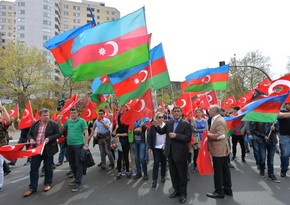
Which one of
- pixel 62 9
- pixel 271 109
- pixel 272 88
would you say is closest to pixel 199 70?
pixel 272 88

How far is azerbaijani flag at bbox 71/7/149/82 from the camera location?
17.0ft

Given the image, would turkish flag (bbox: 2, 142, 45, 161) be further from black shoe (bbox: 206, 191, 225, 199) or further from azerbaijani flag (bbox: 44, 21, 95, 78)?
black shoe (bbox: 206, 191, 225, 199)

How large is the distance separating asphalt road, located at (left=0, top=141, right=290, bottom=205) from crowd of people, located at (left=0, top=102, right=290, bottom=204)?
20 centimetres

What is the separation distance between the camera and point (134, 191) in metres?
5.53

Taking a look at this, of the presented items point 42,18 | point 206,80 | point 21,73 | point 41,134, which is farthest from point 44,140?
point 42,18

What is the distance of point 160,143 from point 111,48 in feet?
8.11

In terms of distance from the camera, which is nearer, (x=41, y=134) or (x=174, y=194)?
(x=174, y=194)

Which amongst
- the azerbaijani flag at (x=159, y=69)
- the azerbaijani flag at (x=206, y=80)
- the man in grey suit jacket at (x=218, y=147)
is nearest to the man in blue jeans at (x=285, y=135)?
the man in grey suit jacket at (x=218, y=147)

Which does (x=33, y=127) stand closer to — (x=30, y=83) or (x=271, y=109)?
(x=271, y=109)

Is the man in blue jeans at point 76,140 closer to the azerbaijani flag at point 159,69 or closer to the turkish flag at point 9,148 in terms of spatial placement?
the turkish flag at point 9,148

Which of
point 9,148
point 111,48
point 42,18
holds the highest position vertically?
point 42,18

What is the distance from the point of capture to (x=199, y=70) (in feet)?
31.3

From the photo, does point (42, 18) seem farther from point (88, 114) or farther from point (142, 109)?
point (142, 109)

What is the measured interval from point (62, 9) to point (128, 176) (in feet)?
306
